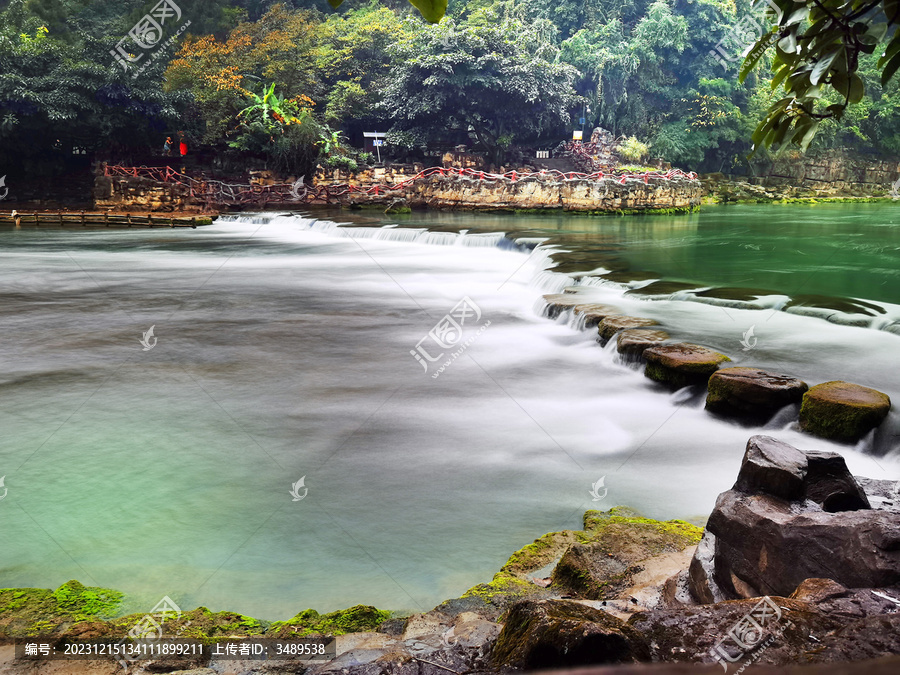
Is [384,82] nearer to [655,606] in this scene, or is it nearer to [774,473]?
[774,473]

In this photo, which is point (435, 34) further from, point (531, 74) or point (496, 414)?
point (496, 414)

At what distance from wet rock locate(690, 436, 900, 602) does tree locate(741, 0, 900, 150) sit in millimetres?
1233

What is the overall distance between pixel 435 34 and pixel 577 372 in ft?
83.9

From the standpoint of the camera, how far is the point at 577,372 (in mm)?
6945

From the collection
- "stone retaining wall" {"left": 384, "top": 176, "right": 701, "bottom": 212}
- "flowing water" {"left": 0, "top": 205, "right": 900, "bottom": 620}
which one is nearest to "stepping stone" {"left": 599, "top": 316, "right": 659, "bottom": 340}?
"flowing water" {"left": 0, "top": 205, "right": 900, "bottom": 620}

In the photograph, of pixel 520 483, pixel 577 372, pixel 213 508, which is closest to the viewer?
pixel 213 508

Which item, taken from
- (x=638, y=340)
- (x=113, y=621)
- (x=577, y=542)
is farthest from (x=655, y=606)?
(x=638, y=340)

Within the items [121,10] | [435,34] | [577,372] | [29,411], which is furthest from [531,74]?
[29,411]

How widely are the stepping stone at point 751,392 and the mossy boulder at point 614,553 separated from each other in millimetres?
1884

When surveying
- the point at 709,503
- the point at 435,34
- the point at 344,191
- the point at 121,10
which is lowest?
the point at 709,503

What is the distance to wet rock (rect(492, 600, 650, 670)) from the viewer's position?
161cm

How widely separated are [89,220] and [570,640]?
75.3 feet

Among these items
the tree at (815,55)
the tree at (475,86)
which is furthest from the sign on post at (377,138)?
the tree at (815,55)

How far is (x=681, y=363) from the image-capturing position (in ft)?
19.7
